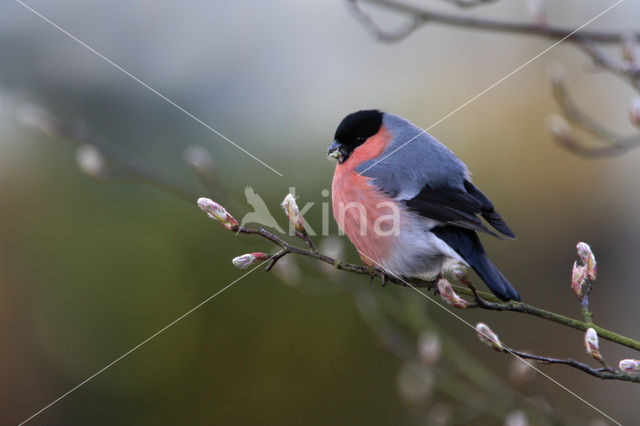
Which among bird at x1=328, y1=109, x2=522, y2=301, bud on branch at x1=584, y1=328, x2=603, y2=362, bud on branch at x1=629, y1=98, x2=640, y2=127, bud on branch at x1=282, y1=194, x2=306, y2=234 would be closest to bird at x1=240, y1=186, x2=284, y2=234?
bud on branch at x1=282, y1=194, x2=306, y2=234

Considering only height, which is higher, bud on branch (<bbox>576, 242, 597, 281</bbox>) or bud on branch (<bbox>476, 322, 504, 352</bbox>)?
bud on branch (<bbox>576, 242, 597, 281</bbox>)

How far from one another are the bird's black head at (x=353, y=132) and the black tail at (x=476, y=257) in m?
0.41

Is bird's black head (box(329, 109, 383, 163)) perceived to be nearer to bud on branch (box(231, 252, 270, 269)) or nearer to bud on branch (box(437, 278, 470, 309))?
bud on branch (box(231, 252, 270, 269))

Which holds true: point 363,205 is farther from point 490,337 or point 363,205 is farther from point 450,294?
point 490,337

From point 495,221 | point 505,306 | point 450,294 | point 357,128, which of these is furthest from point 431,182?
point 505,306

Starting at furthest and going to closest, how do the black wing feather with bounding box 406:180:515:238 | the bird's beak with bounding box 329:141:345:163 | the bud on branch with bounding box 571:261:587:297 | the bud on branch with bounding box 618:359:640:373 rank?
1. the bird's beak with bounding box 329:141:345:163
2. the black wing feather with bounding box 406:180:515:238
3. the bud on branch with bounding box 571:261:587:297
4. the bud on branch with bounding box 618:359:640:373

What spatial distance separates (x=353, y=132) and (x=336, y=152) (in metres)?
0.09

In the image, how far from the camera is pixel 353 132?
216cm

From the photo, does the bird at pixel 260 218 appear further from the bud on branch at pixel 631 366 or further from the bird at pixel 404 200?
the bud on branch at pixel 631 366

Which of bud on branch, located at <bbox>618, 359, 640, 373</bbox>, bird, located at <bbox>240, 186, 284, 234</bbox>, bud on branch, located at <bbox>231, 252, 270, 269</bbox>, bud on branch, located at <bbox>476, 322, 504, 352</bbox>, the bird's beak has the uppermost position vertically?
bird, located at <bbox>240, 186, 284, 234</bbox>

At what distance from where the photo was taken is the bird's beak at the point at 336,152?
2134 millimetres

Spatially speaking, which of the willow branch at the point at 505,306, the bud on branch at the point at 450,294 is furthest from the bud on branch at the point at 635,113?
the bud on branch at the point at 450,294

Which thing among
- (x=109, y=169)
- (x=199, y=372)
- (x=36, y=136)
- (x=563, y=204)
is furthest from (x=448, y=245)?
(x=36, y=136)

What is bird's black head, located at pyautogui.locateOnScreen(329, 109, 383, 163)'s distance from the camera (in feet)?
7.04
